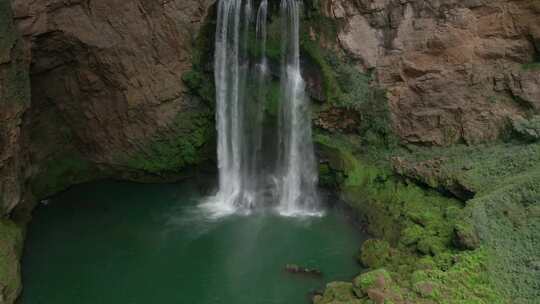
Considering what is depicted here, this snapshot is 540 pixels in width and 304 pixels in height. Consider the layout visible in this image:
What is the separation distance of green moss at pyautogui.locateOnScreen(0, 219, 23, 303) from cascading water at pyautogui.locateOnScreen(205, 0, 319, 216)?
651 centimetres

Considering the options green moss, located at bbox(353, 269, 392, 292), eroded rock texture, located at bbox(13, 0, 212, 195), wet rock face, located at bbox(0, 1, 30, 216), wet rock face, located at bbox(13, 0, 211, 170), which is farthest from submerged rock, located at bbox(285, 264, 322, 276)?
wet rock face, located at bbox(0, 1, 30, 216)

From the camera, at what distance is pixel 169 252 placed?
16750 mm

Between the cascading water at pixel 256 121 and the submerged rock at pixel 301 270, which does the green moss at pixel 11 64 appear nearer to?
the cascading water at pixel 256 121

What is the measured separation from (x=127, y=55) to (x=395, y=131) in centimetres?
1004

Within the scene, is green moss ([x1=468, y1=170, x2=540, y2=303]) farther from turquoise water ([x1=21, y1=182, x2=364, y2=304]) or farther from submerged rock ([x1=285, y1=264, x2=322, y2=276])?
submerged rock ([x1=285, y1=264, x2=322, y2=276])

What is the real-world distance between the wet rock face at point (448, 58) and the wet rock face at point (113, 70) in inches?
230

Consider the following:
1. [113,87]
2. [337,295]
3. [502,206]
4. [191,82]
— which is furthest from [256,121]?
[502,206]

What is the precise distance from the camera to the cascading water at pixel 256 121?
61.9 feet

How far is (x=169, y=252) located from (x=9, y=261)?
Answer: 4520 mm

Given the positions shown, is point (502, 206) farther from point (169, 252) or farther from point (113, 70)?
point (113, 70)

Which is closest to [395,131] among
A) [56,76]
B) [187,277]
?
[187,277]

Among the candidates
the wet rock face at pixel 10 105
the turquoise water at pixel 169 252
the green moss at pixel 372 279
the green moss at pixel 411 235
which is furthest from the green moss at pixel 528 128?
the wet rock face at pixel 10 105

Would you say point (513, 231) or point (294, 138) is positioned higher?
point (294, 138)

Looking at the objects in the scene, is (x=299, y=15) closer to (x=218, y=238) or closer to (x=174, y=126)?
(x=174, y=126)
